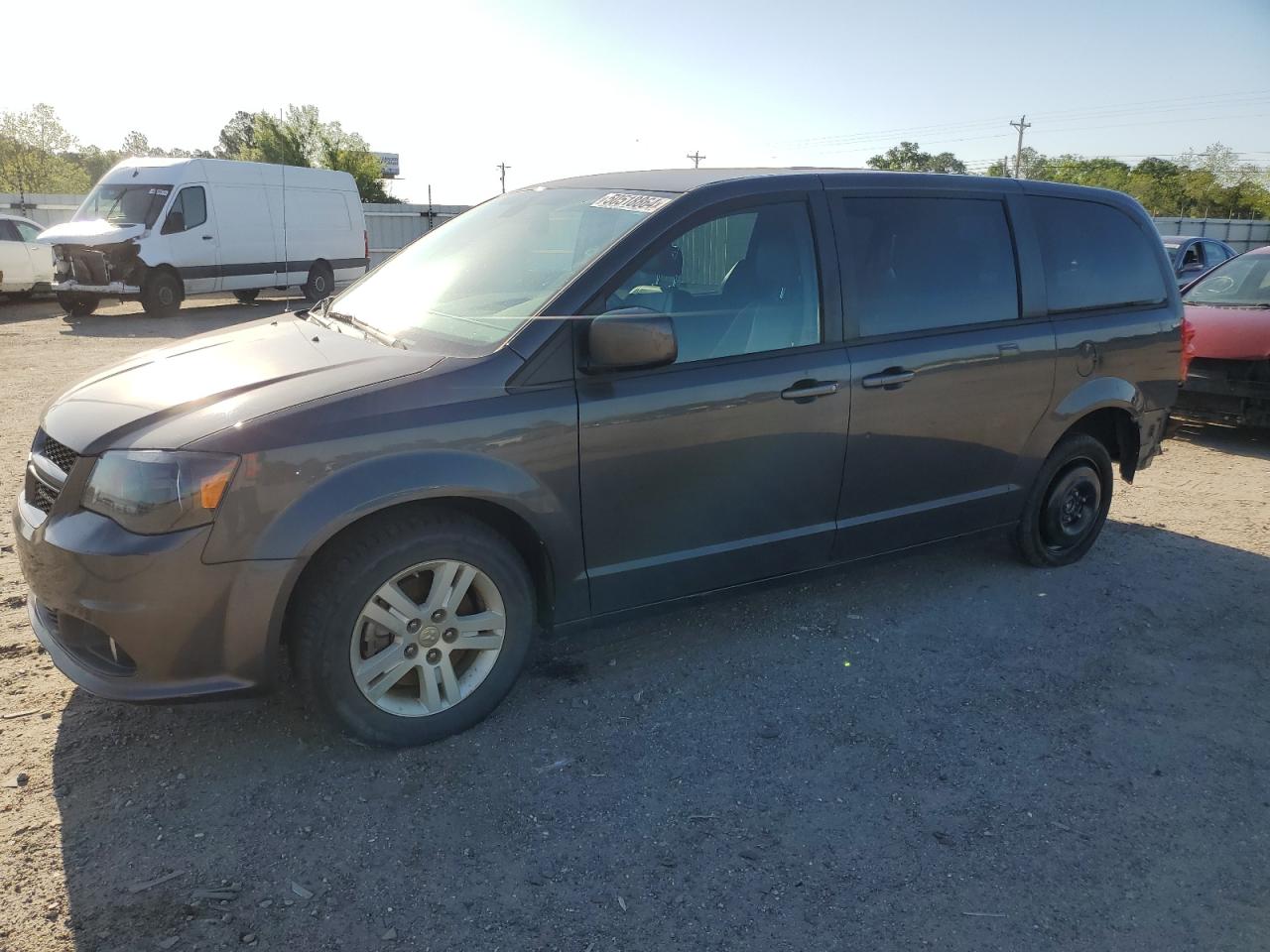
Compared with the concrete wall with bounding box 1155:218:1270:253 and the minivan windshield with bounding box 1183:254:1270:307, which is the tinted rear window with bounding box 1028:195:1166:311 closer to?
the minivan windshield with bounding box 1183:254:1270:307

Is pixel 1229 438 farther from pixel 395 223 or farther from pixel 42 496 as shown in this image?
pixel 395 223

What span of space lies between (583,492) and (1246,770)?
2517mm

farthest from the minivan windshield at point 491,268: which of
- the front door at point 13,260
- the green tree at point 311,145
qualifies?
the green tree at point 311,145

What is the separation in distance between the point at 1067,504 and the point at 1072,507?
66 mm

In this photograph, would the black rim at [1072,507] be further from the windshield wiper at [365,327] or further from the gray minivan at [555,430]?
the windshield wiper at [365,327]

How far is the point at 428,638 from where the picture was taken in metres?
3.07

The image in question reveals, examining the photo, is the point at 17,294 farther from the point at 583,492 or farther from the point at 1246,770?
the point at 1246,770

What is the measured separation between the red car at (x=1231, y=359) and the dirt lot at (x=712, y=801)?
4.33 m

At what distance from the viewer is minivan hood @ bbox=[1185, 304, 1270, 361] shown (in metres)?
7.84

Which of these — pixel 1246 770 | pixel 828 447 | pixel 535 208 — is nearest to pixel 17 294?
pixel 535 208

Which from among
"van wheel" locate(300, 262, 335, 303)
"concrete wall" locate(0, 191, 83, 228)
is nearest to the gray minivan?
"van wheel" locate(300, 262, 335, 303)

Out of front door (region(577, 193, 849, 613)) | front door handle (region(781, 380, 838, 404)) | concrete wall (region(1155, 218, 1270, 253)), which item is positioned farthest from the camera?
concrete wall (region(1155, 218, 1270, 253))

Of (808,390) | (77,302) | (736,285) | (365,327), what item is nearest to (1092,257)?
(808,390)

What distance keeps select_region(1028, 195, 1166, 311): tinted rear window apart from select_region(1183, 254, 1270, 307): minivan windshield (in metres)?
4.44
